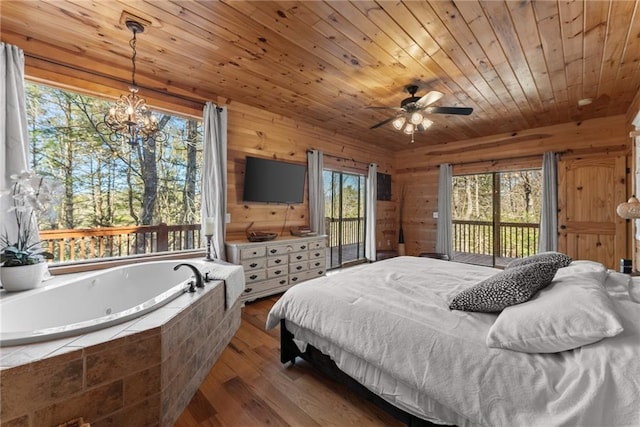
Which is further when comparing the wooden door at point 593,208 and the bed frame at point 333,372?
the wooden door at point 593,208

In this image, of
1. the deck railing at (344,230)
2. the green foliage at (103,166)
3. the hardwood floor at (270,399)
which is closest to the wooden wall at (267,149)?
the green foliage at (103,166)

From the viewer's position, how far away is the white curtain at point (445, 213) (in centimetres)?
530

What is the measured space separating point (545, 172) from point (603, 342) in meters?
4.30

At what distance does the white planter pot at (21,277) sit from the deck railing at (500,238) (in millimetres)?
6398

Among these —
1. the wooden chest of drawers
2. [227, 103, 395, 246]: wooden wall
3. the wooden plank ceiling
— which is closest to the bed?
the wooden chest of drawers

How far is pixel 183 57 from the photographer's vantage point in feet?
8.25

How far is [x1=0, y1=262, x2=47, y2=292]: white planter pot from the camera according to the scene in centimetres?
189

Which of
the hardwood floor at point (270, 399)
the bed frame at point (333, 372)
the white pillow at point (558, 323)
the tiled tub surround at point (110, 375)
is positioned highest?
the white pillow at point (558, 323)

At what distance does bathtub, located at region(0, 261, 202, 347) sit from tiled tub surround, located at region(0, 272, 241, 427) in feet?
0.18

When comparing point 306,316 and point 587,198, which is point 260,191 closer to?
point 306,316

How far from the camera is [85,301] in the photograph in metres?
2.21

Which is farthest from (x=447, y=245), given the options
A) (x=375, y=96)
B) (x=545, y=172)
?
(x=375, y=96)

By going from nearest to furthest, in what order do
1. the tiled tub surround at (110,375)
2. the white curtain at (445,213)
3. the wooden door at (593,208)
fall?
1. the tiled tub surround at (110,375)
2. the wooden door at (593,208)
3. the white curtain at (445,213)

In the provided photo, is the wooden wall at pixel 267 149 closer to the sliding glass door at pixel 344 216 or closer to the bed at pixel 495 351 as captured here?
the sliding glass door at pixel 344 216
